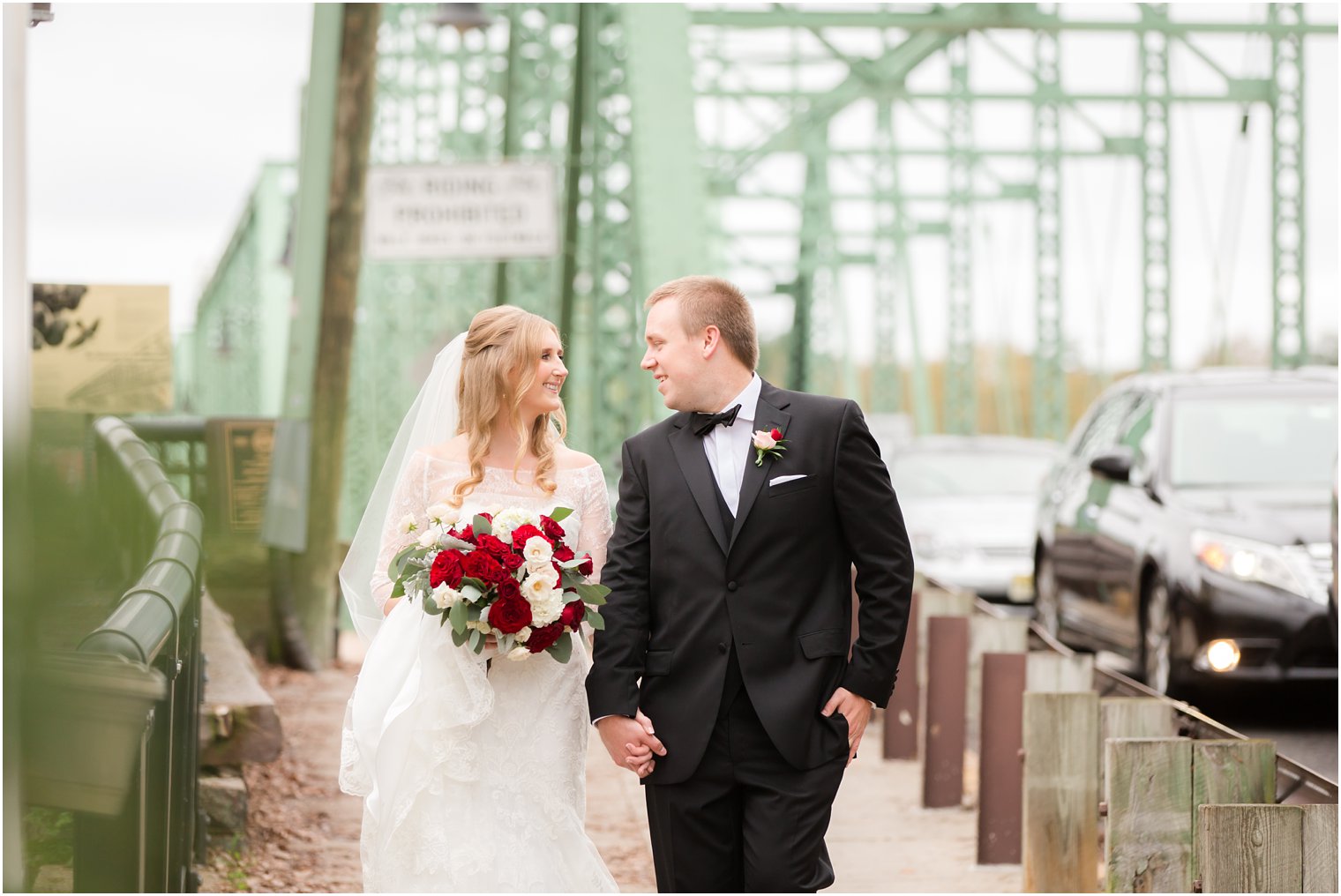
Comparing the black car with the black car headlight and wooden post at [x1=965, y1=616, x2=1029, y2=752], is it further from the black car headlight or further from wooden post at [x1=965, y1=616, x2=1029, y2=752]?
wooden post at [x1=965, y1=616, x2=1029, y2=752]

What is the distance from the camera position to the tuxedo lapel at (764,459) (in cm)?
362

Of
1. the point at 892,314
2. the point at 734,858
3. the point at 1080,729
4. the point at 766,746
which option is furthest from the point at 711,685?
the point at 892,314

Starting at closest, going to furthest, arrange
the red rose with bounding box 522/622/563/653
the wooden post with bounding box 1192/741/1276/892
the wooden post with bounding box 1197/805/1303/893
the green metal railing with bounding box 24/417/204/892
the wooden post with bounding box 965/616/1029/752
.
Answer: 1. the green metal railing with bounding box 24/417/204/892
2. the red rose with bounding box 522/622/563/653
3. the wooden post with bounding box 1197/805/1303/893
4. the wooden post with bounding box 1192/741/1276/892
5. the wooden post with bounding box 965/616/1029/752

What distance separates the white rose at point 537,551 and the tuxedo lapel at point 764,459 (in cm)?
40

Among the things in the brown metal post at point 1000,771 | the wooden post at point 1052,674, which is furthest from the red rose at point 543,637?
the wooden post at point 1052,674

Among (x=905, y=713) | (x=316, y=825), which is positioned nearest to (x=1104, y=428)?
(x=905, y=713)

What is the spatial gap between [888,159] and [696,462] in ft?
154

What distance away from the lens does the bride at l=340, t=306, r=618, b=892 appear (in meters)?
3.97

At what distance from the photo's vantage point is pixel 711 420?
373cm

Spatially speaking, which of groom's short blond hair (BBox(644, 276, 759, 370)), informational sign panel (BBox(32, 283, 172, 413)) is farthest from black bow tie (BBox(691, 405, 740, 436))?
informational sign panel (BBox(32, 283, 172, 413))

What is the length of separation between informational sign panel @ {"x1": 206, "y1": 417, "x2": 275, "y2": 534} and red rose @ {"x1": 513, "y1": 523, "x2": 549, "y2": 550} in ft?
23.5

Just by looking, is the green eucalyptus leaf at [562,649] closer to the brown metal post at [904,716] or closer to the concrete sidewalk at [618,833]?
the concrete sidewalk at [618,833]

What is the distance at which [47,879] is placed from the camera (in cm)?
225

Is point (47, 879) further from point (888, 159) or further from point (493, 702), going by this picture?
point (888, 159)
